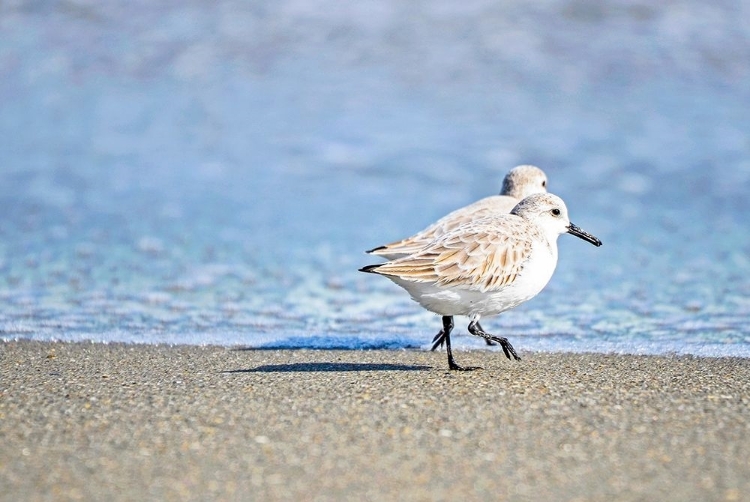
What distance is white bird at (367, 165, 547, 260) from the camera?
240 inches

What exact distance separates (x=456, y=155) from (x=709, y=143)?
2619mm

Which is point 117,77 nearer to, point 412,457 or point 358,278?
point 358,278

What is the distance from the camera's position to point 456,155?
1072 cm

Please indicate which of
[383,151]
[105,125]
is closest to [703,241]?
[383,151]

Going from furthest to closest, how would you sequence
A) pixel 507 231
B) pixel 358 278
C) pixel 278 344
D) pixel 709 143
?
pixel 709 143, pixel 358 278, pixel 278 344, pixel 507 231

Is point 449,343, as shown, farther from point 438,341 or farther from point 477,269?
point 438,341

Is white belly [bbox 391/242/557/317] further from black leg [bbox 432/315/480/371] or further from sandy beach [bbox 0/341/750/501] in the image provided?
sandy beach [bbox 0/341/750/501]

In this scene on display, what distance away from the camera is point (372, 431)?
4.14 m

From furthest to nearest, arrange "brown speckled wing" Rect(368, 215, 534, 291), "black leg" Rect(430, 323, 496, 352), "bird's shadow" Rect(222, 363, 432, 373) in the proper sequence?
"black leg" Rect(430, 323, 496, 352), "bird's shadow" Rect(222, 363, 432, 373), "brown speckled wing" Rect(368, 215, 534, 291)

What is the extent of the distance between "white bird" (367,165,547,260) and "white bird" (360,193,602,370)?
26 centimetres

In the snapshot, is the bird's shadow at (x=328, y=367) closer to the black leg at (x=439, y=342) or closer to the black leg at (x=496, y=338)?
the black leg at (x=496, y=338)

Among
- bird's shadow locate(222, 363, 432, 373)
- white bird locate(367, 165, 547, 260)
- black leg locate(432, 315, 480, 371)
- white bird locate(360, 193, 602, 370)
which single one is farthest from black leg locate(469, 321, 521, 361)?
white bird locate(367, 165, 547, 260)

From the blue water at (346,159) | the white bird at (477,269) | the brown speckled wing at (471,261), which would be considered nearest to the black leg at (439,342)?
the blue water at (346,159)

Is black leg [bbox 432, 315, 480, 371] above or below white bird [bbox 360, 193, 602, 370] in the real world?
below
